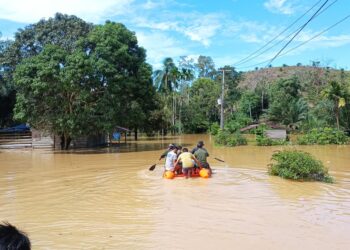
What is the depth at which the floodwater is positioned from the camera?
26.1 ft

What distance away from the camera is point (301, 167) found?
14680 mm

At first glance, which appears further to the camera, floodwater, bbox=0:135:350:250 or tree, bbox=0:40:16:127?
tree, bbox=0:40:16:127

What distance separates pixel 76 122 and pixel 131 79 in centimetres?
544

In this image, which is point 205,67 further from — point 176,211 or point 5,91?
point 176,211

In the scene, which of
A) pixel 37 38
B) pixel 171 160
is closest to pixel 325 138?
pixel 171 160

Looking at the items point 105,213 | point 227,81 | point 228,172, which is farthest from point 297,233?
point 227,81

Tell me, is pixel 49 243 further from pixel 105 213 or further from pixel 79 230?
pixel 105 213

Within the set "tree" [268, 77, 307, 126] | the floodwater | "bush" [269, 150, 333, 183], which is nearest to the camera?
the floodwater

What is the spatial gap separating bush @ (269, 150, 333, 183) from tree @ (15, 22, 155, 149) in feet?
57.5

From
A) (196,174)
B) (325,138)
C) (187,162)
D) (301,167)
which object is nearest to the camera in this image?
(301,167)

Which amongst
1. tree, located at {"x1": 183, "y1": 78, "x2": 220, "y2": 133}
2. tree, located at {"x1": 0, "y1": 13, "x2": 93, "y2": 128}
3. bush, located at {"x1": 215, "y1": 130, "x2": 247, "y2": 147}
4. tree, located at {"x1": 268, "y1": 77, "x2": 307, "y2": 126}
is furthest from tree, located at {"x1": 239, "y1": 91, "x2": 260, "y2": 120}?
tree, located at {"x1": 0, "y1": 13, "x2": 93, "y2": 128}

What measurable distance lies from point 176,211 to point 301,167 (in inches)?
238

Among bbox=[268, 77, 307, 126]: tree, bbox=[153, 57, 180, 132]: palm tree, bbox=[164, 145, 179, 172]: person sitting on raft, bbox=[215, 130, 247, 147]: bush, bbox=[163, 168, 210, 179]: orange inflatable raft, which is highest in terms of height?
bbox=[153, 57, 180, 132]: palm tree

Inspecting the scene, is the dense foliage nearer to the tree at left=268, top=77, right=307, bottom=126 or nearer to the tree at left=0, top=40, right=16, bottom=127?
the tree at left=0, top=40, right=16, bottom=127
